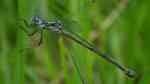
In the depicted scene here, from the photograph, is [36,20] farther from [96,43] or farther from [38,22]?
[96,43]

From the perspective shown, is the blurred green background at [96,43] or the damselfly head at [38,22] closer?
the damselfly head at [38,22]

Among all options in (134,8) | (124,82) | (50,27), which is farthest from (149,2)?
(50,27)

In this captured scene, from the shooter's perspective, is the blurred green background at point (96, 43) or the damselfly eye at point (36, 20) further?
the blurred green background at point (96, 43)

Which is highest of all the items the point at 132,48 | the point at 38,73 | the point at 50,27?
the point at 50,27

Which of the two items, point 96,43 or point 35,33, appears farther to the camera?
point 96,43

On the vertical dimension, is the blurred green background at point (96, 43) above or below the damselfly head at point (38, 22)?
below

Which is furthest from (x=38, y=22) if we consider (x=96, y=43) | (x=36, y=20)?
(x=96, y=43)

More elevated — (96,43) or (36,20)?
(36,20)

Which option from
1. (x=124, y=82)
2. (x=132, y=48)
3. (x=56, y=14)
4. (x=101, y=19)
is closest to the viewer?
(x=124, y=82)

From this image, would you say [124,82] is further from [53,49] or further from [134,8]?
[53,49]

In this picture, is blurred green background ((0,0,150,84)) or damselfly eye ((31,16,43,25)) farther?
blurred green background ((0,0,150,84))

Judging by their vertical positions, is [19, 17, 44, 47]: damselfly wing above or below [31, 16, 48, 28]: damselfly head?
below
